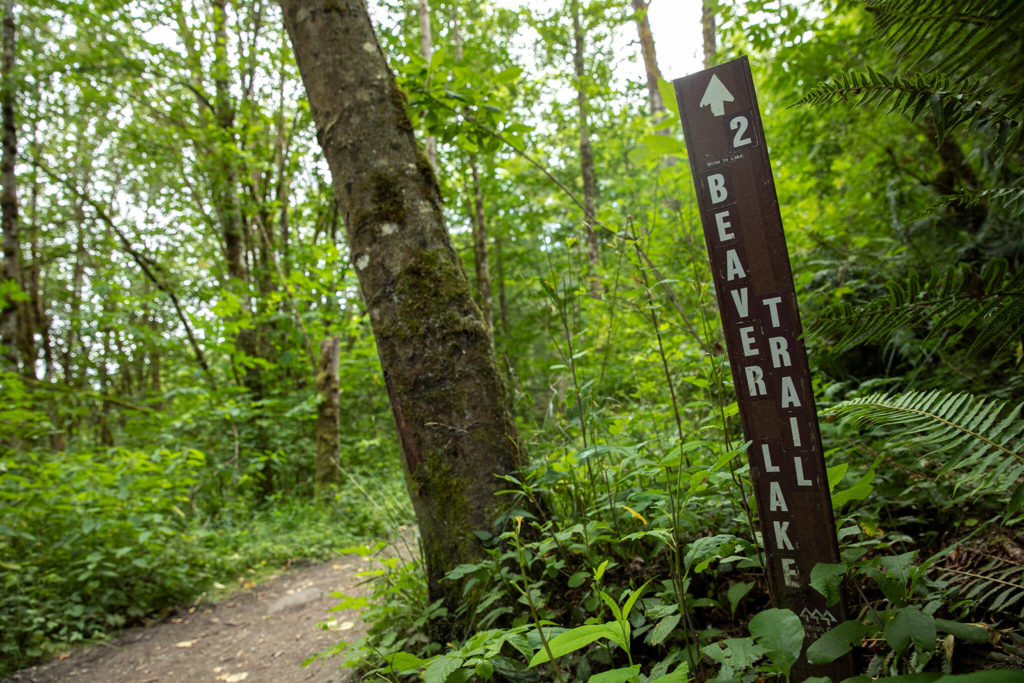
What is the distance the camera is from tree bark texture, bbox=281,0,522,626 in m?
2.14

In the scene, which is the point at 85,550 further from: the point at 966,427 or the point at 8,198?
the point at 8,198

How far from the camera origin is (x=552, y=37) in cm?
1027

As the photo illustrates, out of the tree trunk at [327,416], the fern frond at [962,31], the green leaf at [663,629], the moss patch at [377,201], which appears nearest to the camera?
the fern frond at [962,31]

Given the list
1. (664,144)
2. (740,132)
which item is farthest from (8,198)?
(740,132)

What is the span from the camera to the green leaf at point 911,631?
3.18ft

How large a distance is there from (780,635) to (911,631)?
0.24 meters

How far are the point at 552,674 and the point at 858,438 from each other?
5.54 ft

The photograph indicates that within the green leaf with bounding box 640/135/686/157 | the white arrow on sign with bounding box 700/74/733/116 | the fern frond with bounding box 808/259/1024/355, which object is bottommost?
the fern frond with bounding box 808/259/1024/355

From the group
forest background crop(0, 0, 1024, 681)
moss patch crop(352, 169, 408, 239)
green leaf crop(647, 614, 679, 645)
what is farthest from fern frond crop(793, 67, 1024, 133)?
moss patch crop(352, 169, 408, 239)

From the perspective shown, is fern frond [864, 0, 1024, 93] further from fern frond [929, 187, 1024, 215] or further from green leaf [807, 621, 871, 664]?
green leaf [807, 621, 871, 664]

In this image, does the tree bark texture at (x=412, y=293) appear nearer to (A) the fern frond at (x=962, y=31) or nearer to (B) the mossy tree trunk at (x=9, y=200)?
(A) the fern frond at (x=962, y=31)

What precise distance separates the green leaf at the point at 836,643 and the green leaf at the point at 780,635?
0.13ft

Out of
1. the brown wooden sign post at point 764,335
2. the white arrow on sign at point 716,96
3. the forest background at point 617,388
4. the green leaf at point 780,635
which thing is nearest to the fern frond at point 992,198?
the forest background at point 617,388

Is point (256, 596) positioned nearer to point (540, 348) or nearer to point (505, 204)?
point (505, 204)
